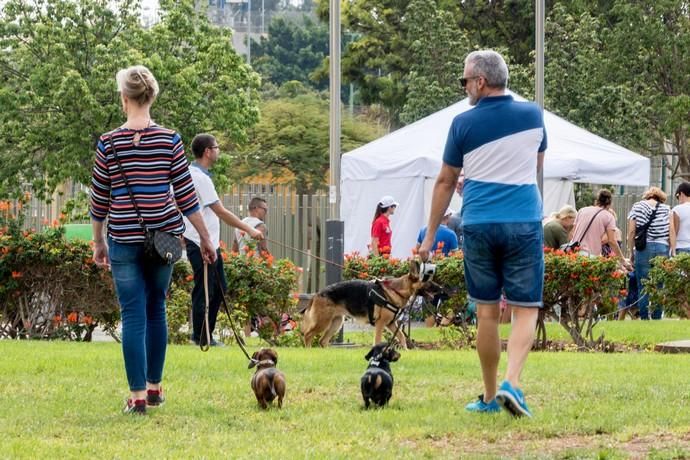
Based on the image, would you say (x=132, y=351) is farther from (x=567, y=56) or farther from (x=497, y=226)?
(x=567, y=56)

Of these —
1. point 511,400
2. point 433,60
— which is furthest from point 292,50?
point 511,400

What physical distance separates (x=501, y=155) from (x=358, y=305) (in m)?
5.89

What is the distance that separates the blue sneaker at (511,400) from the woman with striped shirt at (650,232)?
413 inches

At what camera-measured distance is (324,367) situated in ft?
32.4

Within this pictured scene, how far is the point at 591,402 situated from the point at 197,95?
20.2 metres

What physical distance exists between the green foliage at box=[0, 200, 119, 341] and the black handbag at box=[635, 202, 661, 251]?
7385mm

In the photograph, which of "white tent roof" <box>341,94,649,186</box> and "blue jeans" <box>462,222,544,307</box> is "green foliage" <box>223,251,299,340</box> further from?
"blue jeans" <box>462,222,544,307</box>

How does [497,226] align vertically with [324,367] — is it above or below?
above

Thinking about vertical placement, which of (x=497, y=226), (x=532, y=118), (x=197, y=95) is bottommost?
(x=497, y=226)

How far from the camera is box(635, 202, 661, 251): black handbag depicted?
17.5 m

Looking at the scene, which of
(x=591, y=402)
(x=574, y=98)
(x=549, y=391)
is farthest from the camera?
(x=574, y=98)

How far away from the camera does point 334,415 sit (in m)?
7.26

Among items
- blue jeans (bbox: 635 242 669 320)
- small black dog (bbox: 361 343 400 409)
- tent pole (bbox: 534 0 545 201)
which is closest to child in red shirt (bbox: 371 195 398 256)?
tent pole (bbox: 534 0 545 201)

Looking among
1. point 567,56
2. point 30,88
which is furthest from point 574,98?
point 30,88
